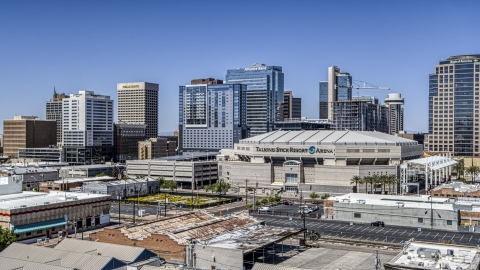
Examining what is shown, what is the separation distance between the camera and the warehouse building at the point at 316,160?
152m

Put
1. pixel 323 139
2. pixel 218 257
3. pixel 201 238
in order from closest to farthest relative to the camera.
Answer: pixel 218 257
pixel 201 238
pixel 323 139

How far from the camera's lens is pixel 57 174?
18250 centimetres

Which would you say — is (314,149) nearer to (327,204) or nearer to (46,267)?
(327,204)

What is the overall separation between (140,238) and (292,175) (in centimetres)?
9214

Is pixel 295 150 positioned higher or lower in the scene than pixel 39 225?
higher

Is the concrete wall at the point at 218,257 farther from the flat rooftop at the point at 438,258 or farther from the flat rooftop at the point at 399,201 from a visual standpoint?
the flat rooftop at the point at 399,201

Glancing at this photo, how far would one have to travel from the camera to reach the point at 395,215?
10050 cm

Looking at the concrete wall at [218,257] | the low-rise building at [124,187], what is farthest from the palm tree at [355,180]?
the concrete wall at [218,257]

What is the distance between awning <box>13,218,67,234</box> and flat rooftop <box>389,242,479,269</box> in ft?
197

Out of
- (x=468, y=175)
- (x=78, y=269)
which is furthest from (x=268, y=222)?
(x=468, y=175)

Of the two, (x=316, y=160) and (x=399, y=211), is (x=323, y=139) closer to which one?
(x=316, y=160)

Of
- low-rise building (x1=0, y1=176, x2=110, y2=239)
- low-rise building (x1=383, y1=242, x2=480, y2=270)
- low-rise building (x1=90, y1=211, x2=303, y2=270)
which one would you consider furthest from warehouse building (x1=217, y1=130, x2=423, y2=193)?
low-rise building (x1=383, y1=242, x2=480, y2=270)

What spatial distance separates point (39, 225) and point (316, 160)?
285 feet

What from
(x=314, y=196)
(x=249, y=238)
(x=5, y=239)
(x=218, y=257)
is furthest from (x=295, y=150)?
(x=5, y=239)
